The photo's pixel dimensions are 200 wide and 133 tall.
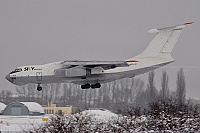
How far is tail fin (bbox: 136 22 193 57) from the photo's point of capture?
51625 millimetres

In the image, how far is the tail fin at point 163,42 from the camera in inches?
2032

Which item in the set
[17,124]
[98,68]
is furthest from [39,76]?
[17,124]

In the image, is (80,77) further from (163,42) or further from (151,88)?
(151,88)

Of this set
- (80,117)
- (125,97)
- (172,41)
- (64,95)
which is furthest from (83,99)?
(80,117)

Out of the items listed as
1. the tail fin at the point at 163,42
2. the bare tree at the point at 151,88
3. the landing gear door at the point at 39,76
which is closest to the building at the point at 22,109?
the bare tree at the point at 151,88

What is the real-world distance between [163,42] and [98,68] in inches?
234

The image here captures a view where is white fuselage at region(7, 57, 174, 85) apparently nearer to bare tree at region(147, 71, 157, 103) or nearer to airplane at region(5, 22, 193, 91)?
airplane at region(5, 22, 193, 91)

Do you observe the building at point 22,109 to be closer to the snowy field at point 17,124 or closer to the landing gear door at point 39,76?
the snowy field at point 17,124

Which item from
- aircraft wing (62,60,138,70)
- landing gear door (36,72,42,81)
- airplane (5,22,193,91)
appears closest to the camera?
airplane (5,22,193,91)

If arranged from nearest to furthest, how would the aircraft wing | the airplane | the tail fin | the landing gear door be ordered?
1. the airplane
2. the aircraft wing
3. the landing gear door
4. the tail fin

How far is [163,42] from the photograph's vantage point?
2067 inches

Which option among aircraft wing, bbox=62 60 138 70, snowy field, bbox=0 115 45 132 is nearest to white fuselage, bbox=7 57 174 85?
aircraft wing, bbox=62 60 138 70

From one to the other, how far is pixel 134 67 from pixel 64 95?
205 ft

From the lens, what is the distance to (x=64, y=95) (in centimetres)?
11069
